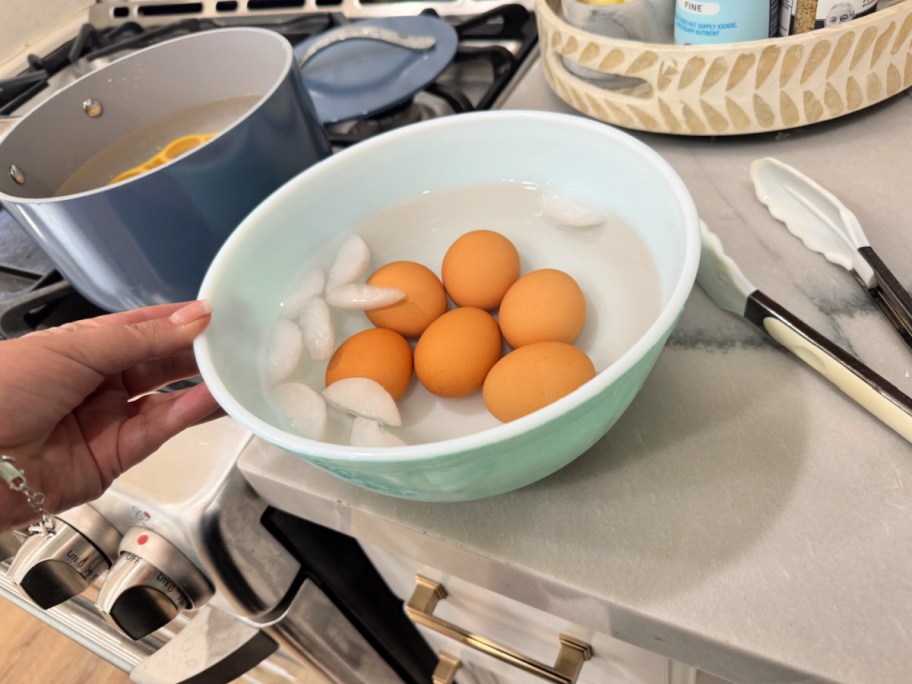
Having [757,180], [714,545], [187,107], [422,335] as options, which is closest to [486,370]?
[422,335]

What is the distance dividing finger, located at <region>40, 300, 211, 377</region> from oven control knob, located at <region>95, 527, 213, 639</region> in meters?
0.14

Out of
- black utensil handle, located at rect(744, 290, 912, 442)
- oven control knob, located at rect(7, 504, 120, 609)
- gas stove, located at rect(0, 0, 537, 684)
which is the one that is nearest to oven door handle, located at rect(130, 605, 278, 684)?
gas stove, located at rect(0, 0, 537, 684)

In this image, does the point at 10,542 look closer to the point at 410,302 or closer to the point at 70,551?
the point at 70,551

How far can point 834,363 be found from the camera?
1.26ft

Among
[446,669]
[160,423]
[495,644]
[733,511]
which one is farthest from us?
[446,669]

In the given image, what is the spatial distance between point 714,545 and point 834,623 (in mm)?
61

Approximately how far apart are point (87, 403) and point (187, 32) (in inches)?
25.4

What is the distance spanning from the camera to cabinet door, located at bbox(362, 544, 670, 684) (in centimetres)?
47

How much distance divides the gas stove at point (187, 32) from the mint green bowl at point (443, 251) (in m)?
0.22

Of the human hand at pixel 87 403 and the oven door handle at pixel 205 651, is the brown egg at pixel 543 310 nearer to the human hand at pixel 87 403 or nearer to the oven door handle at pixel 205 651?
the human hand at pixel 87 403

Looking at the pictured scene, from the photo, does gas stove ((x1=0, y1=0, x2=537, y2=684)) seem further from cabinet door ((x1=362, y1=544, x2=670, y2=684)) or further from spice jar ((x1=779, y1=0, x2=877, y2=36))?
spice jar ((x1=779, y1=0, x2=877, y2=36))

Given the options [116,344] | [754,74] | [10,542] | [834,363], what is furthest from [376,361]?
[10,542]

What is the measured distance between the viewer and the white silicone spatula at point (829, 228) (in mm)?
422

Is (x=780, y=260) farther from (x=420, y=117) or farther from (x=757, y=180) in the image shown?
(x=420, y=117)
